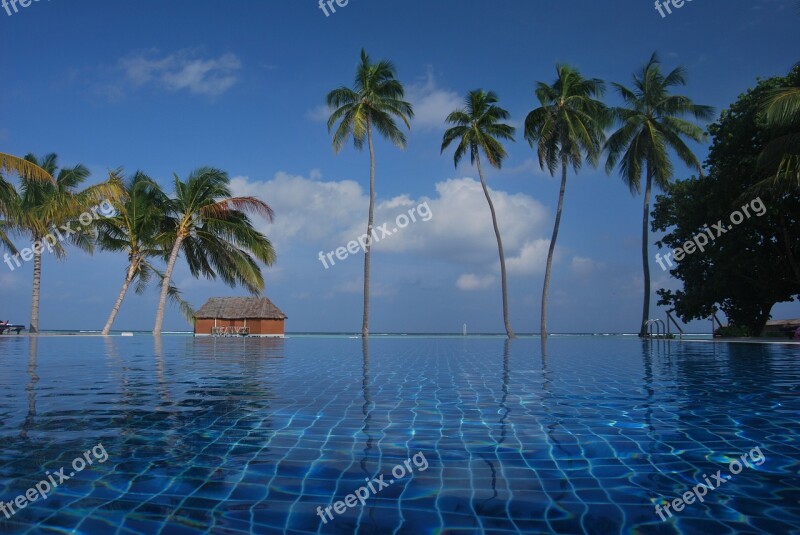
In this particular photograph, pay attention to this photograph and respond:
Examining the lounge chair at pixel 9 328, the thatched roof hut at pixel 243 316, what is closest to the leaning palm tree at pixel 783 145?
the thatched roof hut at pixel 243 316

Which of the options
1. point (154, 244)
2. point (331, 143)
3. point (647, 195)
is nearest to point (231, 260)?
point (154, 244)

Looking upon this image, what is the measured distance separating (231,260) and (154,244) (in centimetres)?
305

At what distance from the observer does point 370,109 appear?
81.6ft

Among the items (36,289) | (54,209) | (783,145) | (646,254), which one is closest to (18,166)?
(54,209)

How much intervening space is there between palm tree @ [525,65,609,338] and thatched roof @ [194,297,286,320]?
14910mm

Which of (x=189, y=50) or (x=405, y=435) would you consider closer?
(x=405, y=435)

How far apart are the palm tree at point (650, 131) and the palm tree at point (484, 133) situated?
5.20m

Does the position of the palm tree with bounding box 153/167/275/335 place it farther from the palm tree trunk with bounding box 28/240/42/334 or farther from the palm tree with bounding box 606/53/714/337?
the palm tree with bounding box 606/53/714/337

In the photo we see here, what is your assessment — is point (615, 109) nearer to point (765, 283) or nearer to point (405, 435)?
point (765, 283)

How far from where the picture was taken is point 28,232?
2130cm

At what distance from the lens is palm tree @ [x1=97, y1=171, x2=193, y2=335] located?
836 inches

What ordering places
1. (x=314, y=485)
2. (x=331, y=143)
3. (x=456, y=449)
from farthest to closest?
1. (x=331, y=143)
2. (x=456, y=449)
3. (x=314, y=485)

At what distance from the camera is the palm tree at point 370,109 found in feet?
80.3

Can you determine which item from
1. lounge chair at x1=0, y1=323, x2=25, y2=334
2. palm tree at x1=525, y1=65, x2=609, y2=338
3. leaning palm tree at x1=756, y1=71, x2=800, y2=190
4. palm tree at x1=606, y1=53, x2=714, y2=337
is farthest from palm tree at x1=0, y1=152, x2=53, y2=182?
palm tree at x1=606, y1=53, x2=714, y2=337
